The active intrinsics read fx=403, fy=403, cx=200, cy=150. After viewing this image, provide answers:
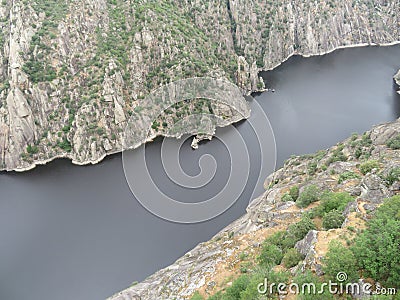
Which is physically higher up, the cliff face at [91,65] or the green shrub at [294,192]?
the cliff face at [91,65]

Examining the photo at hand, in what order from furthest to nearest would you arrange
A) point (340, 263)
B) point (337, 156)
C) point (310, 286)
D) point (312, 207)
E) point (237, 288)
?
point (337, 156), point (312, 207), point (237, 288), point (310, 286), point (340, 263)

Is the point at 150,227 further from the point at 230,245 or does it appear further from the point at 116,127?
the point at 116,127

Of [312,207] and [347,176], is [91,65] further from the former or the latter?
[312,207]

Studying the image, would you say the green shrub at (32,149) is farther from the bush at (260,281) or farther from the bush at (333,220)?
the bush at (333,220)

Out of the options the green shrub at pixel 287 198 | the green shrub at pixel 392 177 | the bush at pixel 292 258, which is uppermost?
the green shrub at pixel 392 177

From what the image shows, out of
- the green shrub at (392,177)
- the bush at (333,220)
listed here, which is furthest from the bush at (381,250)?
the green shrub at (392,177)

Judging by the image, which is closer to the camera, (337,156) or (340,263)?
(340,263)

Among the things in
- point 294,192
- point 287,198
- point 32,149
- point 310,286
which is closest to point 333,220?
point 310,286
